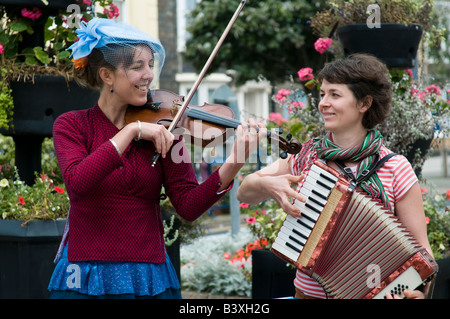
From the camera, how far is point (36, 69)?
4.20 m

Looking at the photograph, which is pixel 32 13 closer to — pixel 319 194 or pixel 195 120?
pixel 195 120

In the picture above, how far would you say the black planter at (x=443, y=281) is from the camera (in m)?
4.08

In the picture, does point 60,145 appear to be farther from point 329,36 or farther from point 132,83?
point 329,36

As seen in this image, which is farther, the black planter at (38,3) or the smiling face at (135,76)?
the black planter at (38,3)

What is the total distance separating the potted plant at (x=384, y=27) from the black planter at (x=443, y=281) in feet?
4.24

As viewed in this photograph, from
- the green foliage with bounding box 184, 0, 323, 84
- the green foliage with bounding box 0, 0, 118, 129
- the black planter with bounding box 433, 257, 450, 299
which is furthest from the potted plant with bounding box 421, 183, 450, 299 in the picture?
the green foliage with bounding box 184, 0, 323, 84

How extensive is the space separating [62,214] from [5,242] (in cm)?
36

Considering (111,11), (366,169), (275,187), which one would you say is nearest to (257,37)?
(111,11)

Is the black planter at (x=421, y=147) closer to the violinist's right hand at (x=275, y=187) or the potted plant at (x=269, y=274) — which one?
the potted plant at (x=269, y=274)

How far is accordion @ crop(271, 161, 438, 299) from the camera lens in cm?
230

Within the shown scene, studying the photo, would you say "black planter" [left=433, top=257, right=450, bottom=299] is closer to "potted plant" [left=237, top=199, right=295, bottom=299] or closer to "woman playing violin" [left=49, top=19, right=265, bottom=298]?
"potted plant" [left=237, top=199, right=295, bottom=299]

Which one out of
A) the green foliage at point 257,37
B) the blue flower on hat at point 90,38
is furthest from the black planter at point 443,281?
the green foliage at point 257,37

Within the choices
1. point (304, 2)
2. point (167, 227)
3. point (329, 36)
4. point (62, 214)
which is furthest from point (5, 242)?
point (304, 2)

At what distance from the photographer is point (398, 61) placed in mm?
4352
